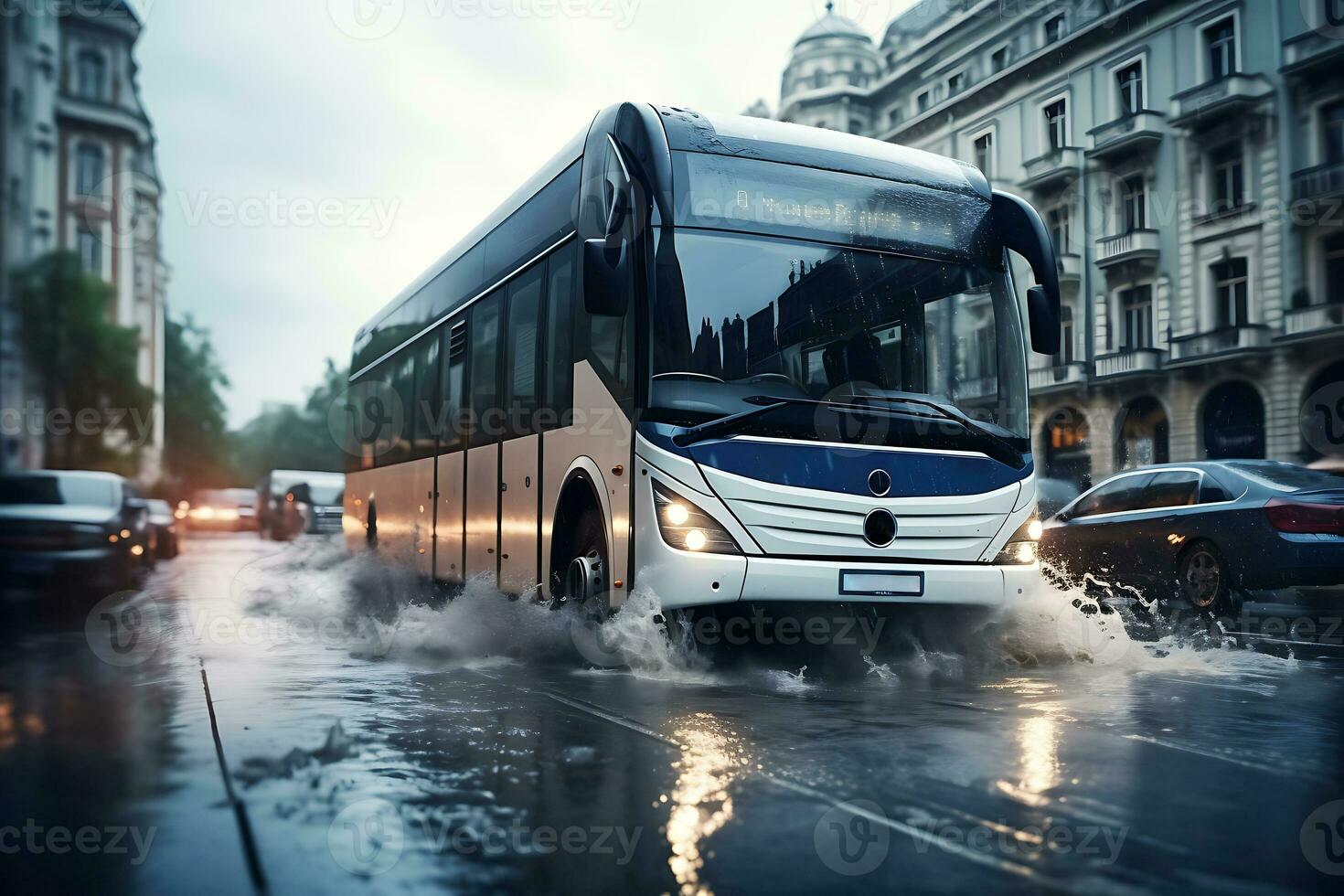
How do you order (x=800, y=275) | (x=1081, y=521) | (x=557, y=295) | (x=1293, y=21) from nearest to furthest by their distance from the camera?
(x=800, y=275), (x=557, y=295), (x=1081, y=521), (x=1293, y=21)

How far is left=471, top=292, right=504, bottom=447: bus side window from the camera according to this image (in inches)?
427

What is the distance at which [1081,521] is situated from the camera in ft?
47.2

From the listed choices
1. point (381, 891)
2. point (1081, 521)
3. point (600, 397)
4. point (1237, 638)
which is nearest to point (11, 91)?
point (381, 891)

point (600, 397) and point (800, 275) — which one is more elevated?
point (800, 275)

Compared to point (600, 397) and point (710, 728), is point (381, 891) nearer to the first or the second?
point (710, 728)

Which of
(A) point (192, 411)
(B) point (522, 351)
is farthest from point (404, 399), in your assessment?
(A) point (192, 411)

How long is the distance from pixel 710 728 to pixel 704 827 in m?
1.83

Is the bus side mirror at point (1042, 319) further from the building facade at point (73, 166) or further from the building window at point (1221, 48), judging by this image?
the building window at point (1221, 48)

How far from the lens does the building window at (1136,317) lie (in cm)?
3441

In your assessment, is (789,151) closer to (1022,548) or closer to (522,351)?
(522,351)

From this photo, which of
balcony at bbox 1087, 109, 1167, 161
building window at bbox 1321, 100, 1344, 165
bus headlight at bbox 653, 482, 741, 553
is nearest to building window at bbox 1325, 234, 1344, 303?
building window at bbox 1321, 100, 1344, 165

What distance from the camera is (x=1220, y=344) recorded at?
3130 cm

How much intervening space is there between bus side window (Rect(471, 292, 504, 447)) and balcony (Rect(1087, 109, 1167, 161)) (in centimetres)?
2678

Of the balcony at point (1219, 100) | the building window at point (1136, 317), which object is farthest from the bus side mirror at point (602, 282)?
the building window at point (1136, 317)
